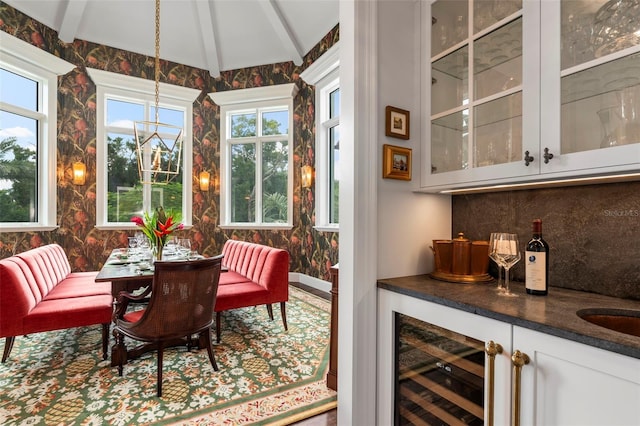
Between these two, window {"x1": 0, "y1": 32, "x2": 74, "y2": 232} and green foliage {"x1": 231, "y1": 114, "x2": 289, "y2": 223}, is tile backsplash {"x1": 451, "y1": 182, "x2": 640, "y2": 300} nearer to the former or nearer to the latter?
green foliage {"x1": 231, "y1": 114, "x2": 289, "y2": 223}

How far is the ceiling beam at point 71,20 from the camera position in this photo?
4.55 metres

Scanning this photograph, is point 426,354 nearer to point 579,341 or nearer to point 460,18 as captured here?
point 579,341

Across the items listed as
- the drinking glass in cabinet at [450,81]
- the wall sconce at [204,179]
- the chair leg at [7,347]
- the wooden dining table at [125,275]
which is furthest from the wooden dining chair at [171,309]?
the wall sconce at [204,179]

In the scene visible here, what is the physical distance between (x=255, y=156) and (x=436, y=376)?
5513 millimetres

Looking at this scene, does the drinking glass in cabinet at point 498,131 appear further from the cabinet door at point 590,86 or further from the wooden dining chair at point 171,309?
the wooden dining chair at point 171,309

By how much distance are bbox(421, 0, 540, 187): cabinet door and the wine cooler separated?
0.75 meters

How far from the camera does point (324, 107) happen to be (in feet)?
17.9

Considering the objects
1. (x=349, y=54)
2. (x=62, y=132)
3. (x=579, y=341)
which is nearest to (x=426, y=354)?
(x=579, y=341)

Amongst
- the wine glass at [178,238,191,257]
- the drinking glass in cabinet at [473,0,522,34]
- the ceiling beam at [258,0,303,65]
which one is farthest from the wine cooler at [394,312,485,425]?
the ceiling beam at [258,0,303,65]

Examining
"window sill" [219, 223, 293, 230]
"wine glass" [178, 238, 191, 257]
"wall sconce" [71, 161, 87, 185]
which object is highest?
"wall sconce" [71, 161, 87, 185]

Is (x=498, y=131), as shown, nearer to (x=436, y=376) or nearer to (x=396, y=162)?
(x=396, y=162)

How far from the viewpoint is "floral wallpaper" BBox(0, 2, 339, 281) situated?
4.95 meters

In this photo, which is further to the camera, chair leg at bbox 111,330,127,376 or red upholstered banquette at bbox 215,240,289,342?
red upholstered banquette at bbox 215,240,289,342

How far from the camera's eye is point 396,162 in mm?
1656
